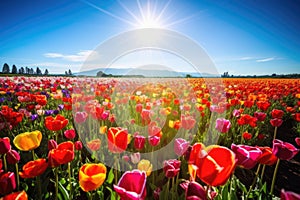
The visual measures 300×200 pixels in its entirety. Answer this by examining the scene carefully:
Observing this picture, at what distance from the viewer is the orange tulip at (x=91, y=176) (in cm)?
108

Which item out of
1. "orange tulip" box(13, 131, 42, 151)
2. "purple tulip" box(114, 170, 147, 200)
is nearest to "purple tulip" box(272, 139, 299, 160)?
"purple tulip" box(114, 170, 147, 200)

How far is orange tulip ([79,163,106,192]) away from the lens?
1079 millimetres

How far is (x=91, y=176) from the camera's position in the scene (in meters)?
1.08

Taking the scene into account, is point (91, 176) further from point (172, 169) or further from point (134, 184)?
point (172, 169)

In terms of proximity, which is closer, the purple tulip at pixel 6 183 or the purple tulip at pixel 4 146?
the purple tulip at pixel 6 183

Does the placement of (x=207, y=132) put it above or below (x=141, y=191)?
below

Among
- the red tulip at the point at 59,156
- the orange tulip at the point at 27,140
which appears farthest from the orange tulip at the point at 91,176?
the orange tulip at the point at 27,140

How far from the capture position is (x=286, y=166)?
10.5 feet

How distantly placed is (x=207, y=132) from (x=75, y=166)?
2189 mm

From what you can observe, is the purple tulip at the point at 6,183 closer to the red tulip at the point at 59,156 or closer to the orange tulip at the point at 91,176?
the red tulip at the point at 59,156

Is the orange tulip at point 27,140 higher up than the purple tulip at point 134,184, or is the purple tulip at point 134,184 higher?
the purple tulip at point 134,184

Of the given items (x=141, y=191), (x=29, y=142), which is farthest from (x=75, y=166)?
(x=141, y=191)

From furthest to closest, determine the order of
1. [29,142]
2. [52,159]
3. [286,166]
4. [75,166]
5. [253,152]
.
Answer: [286,166] → [75,166] → [29,142] → [52,159] → [253,152]

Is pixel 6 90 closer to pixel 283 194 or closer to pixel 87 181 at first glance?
pixel 87 181
